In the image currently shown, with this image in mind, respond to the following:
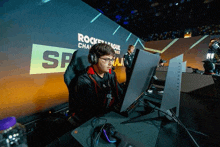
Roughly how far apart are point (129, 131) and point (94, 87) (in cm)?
53

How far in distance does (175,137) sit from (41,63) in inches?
81.0

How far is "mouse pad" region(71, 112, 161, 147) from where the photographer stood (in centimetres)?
41

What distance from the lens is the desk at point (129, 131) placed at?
1.36 feet

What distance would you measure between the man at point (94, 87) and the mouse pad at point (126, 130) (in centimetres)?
24

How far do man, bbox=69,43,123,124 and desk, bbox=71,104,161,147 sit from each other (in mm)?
242

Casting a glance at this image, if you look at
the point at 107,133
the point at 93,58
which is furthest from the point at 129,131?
the point at 93,58

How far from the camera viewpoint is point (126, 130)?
0.48 meters

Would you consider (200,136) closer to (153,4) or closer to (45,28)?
(45,28)

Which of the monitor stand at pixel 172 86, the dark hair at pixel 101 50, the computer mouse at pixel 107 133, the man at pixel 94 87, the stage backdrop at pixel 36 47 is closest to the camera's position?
the computer mouse at pixel 107 133

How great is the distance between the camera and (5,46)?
1.29 meters

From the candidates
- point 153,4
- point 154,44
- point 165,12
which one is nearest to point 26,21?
point 153,4

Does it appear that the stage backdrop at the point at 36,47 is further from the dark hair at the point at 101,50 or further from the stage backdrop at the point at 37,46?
the dark hair at the point at 101,50

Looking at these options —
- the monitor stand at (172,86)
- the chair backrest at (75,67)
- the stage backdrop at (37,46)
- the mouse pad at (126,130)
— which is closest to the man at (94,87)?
the chair backrest at (75,67)

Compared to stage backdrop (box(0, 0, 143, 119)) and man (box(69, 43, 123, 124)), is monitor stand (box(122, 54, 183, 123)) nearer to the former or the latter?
man (box(69, 43, 123, 124))
